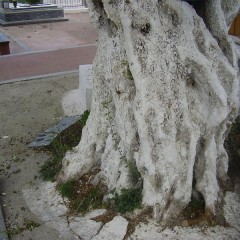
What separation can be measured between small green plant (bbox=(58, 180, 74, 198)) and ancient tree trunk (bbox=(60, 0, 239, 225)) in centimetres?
53

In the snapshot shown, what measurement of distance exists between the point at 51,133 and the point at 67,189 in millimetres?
1692

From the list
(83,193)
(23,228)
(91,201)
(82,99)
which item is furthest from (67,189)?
(82,99)

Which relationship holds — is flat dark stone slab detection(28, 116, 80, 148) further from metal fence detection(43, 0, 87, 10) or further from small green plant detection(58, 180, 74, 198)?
metal fence detection(43, 0, 87, 10)

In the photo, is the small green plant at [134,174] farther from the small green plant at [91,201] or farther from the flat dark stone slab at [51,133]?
the flat dark stone slab at [51,133]

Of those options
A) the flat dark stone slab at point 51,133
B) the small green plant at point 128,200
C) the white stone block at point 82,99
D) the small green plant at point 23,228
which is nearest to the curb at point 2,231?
the small green plant at point 23,228

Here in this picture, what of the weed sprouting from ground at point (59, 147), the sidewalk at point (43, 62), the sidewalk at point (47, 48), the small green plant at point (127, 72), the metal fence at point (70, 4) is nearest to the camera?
the small green plant at point (127, 72)

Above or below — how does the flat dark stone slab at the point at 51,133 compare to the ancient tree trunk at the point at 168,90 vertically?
below

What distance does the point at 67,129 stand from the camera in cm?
597

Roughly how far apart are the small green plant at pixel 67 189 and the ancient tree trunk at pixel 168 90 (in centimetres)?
53

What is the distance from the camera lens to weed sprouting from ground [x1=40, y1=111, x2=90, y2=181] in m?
4.95

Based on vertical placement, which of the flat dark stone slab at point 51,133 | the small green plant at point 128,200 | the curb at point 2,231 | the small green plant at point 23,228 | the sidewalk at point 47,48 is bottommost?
the sidewalk at point 47,48

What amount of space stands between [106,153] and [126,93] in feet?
2.69

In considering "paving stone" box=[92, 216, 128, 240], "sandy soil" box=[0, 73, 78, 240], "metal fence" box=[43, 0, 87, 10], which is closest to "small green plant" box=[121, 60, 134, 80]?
"paving stone" box=[92, 216, 128, 240]

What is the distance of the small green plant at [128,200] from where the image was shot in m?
4.00
